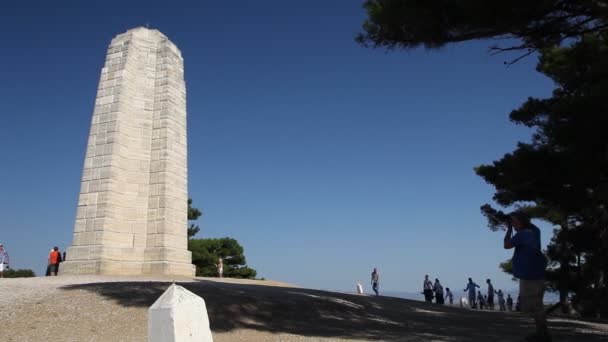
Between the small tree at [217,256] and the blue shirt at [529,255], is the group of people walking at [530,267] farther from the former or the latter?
the small tree at [217,256]

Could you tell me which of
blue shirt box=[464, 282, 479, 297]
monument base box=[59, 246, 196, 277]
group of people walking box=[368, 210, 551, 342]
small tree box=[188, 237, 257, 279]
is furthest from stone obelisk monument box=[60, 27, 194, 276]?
blue shirt box=[464, 282, 479, 297]

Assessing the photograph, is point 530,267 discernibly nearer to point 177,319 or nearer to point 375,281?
point 177,319

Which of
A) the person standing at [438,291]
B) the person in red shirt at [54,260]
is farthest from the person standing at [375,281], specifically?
the person in red shirt at [54,260]

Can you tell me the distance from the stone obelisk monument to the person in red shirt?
29.5 inches

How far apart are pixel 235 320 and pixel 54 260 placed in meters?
11.2

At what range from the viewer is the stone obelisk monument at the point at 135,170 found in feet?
53.2

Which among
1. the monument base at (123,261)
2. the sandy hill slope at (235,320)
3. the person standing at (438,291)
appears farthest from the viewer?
the person standing at (438,291)

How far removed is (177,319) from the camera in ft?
10.9

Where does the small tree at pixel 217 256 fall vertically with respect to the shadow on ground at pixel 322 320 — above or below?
above

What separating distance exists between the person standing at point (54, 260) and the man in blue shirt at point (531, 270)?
1536 centimetres

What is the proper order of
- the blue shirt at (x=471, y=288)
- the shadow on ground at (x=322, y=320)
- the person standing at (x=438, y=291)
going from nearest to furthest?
the shadow on ground at (x=322, y=320), the person standing at (x=438, y=291), the blue shirt at (x=471, y=288)

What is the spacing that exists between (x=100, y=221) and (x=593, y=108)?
1438 cm

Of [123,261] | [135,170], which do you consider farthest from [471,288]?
[135,170]

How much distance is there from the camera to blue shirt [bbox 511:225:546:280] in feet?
20.0
